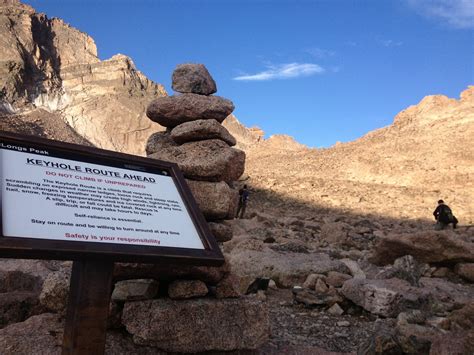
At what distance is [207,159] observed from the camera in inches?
235

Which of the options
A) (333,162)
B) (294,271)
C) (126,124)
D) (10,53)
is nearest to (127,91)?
(126,124)

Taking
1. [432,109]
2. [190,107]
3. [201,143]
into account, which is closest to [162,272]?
[201,143]

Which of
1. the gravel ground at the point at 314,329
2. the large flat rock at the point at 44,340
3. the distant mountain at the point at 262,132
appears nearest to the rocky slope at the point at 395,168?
the distant mountain at the point at 262,132

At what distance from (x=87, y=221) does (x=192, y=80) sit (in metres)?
3.74

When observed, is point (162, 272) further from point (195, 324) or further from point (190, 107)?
point (190, 107)

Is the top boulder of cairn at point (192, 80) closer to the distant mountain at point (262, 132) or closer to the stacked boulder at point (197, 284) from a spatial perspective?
the stacked boulder at point (197, 284)

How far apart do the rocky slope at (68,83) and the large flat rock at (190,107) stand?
82.1 m

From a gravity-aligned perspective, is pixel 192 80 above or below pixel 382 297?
above

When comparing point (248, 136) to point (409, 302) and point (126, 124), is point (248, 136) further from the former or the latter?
point (409, 302)

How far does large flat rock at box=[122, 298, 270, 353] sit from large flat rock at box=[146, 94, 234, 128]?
2750 millimetres

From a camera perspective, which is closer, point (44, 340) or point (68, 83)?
point (44, 340)

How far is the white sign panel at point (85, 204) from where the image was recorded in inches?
136

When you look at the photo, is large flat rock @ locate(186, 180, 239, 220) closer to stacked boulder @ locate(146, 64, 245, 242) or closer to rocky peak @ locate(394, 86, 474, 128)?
stacked boulder @ locate(146, 64, 245, 242)

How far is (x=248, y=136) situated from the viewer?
392 ft
